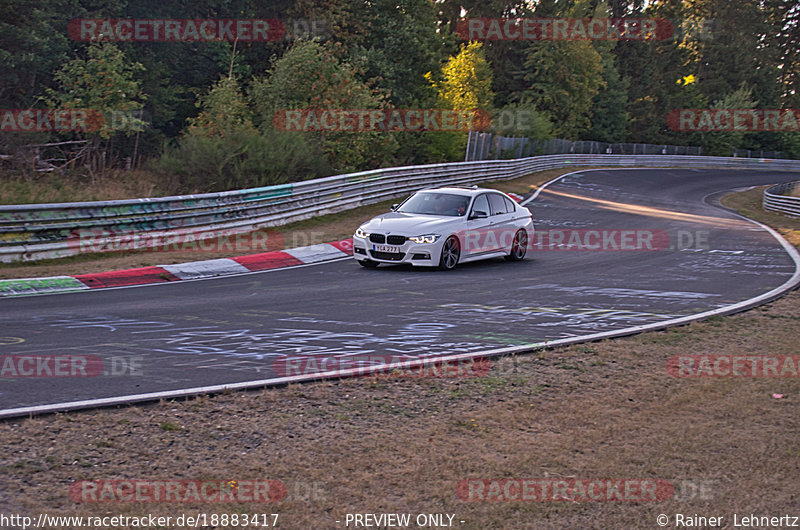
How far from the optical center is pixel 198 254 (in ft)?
50.4

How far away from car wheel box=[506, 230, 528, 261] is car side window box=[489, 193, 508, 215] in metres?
0.58

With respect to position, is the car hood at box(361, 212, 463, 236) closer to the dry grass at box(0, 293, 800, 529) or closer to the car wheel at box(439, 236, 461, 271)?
the car wheel at box(439, 236, 461, 271)

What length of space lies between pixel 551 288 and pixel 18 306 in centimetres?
771

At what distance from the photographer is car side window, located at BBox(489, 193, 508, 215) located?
16.2m

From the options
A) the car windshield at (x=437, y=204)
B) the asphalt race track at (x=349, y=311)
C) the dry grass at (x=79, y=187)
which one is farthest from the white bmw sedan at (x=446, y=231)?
the dry grass at (x=79, y=187)

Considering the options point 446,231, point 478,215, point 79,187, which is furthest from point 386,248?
point 79,187

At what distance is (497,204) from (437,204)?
1.36 m

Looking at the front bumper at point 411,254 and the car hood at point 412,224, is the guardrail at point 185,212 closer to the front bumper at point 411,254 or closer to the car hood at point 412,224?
the car hood at point 412,224

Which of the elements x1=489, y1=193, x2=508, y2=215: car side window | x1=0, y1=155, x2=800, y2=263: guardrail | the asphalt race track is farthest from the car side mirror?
x1=0, y1=155, x2=800, y2=263: guardrail

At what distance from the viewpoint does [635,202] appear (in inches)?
1286

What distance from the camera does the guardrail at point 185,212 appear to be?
13.9m

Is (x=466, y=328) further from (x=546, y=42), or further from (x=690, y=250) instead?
(x=546, y=42)

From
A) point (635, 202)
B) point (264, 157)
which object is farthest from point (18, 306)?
point (635, 202)

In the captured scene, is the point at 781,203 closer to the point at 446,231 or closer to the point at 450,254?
the point at 450,254
